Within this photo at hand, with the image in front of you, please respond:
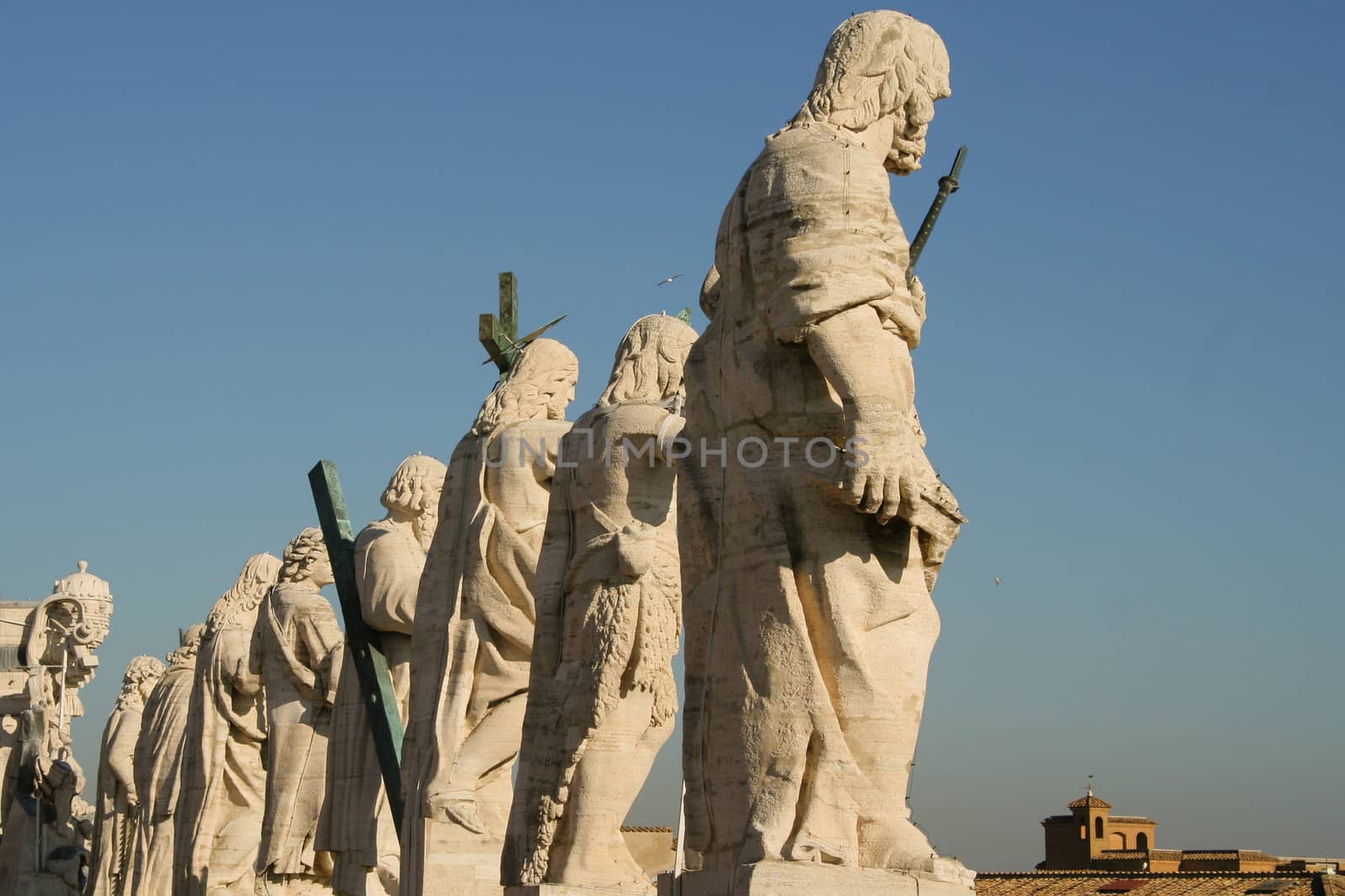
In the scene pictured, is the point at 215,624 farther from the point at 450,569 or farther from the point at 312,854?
the point at 450,569

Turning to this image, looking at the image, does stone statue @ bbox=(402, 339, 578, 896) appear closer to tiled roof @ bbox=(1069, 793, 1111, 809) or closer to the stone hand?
the stone hand

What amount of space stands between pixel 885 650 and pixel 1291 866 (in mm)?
24414

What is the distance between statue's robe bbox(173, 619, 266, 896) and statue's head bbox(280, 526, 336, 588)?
1.13m

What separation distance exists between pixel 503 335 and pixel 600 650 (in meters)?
3.30

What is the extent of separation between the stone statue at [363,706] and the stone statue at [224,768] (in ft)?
9.89

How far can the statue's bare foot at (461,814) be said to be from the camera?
11.1m

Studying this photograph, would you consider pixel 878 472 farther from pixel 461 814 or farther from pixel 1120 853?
pixel 1120 853

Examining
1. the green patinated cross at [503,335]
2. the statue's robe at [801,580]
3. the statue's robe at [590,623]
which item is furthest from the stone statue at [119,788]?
the statue's robe at [801,580]

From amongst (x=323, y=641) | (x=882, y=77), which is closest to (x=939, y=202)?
(x=882, y=77)

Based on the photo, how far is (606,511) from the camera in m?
10.2

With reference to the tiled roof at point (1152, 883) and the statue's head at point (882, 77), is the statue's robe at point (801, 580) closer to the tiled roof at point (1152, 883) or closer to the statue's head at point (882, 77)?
the statue's head at point (882, 77)

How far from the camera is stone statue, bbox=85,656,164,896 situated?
19.4 meters

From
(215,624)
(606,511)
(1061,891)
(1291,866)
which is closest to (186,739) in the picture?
(215,624)

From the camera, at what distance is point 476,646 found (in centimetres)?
1153
